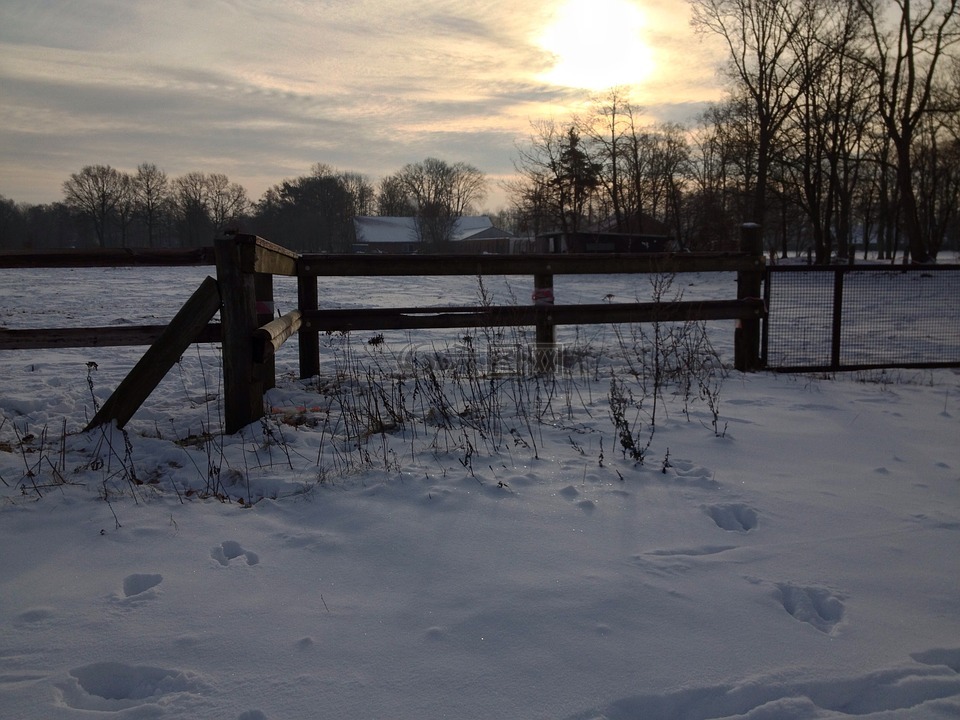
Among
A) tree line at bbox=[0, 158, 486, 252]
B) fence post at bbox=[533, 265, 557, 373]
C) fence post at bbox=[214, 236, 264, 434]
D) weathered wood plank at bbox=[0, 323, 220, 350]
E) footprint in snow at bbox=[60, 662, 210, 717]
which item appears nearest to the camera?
footprint in snow at bbox=[60, 662, 210, 717]

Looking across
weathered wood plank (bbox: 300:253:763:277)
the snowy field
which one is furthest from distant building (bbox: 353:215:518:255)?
the snowy field

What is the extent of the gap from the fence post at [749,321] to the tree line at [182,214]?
72.1 m

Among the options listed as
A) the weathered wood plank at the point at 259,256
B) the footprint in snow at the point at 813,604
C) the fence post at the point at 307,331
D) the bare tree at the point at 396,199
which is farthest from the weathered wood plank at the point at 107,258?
the bare tree at the point at 396,199

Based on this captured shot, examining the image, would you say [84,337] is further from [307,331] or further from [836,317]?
[836,317]

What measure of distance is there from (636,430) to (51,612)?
3622mm

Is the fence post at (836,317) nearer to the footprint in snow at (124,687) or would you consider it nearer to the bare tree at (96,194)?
the footprint in snow at (124,687)

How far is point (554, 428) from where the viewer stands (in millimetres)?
5105

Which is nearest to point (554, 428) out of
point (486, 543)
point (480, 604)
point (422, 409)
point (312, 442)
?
point (422, 409)

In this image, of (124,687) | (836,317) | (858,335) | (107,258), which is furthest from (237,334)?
(858,335)

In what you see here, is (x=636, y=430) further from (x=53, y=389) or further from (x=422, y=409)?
(x=53, y=389)

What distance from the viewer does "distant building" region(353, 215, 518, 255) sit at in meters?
88.6

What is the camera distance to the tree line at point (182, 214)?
79.6 m

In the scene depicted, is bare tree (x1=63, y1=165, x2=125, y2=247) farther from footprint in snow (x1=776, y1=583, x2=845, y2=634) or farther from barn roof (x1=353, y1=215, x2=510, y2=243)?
footprint in snow (x1=776, y1=583, x2=845, y2=634)

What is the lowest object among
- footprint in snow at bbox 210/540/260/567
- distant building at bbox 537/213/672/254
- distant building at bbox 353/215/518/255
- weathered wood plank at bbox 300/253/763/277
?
footprint in snow at bbox 210/540/260/567
